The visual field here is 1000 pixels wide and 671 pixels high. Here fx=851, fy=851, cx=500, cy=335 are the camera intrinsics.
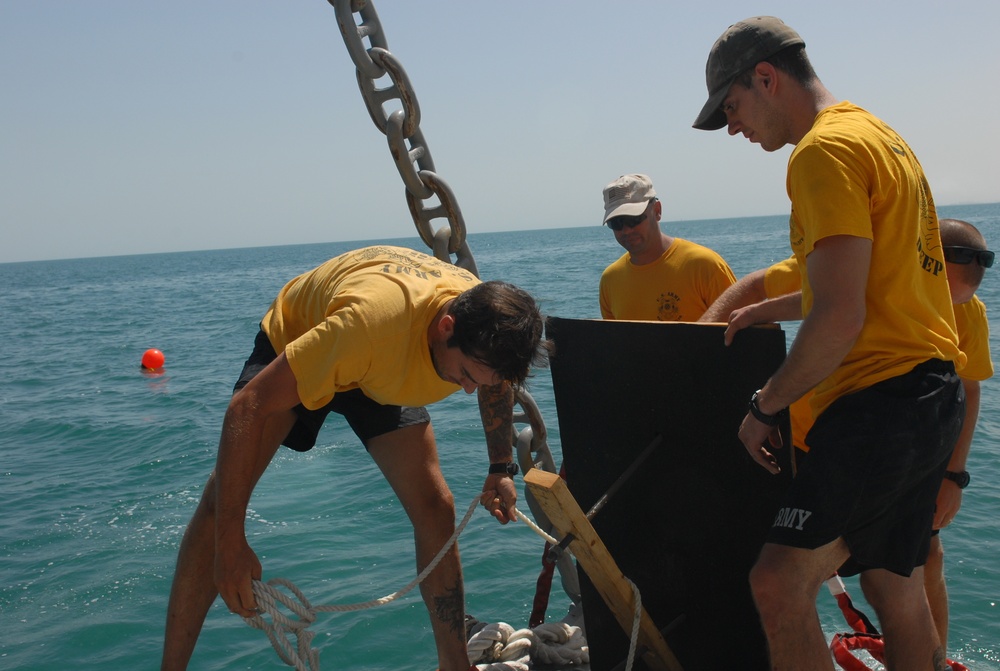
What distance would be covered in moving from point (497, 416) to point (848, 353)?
1.45 metres

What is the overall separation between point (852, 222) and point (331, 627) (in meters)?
4.24

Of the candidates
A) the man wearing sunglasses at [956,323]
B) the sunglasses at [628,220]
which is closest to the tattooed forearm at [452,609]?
the man wearing sunglasses at [956,323]

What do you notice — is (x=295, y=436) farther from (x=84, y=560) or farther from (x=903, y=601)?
(x=84, y=560)

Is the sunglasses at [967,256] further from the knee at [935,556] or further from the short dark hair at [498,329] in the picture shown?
the short dark hair at [498,329]

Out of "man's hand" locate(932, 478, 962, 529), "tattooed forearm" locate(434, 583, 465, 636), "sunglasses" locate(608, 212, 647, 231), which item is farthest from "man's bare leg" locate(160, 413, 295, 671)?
"man's hand" locate(932, 478, 962, 529)

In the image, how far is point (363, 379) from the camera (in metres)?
2.68

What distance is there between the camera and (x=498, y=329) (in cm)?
255

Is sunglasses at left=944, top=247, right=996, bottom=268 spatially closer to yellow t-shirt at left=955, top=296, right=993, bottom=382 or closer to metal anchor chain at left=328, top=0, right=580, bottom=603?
yellow t-shirt at left=955, top=296, right=993, bottom=382

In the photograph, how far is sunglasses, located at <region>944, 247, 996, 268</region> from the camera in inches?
110

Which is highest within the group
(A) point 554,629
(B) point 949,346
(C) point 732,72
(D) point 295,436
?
(C) point 732,72

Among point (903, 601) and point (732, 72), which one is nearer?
point (732, 72)

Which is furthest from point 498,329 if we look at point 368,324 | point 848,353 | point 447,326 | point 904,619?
point 904,619

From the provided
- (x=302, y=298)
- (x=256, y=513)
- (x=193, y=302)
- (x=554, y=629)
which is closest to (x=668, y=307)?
(x=554, y=629)

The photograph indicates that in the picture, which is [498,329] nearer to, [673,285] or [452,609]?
[452,609]
